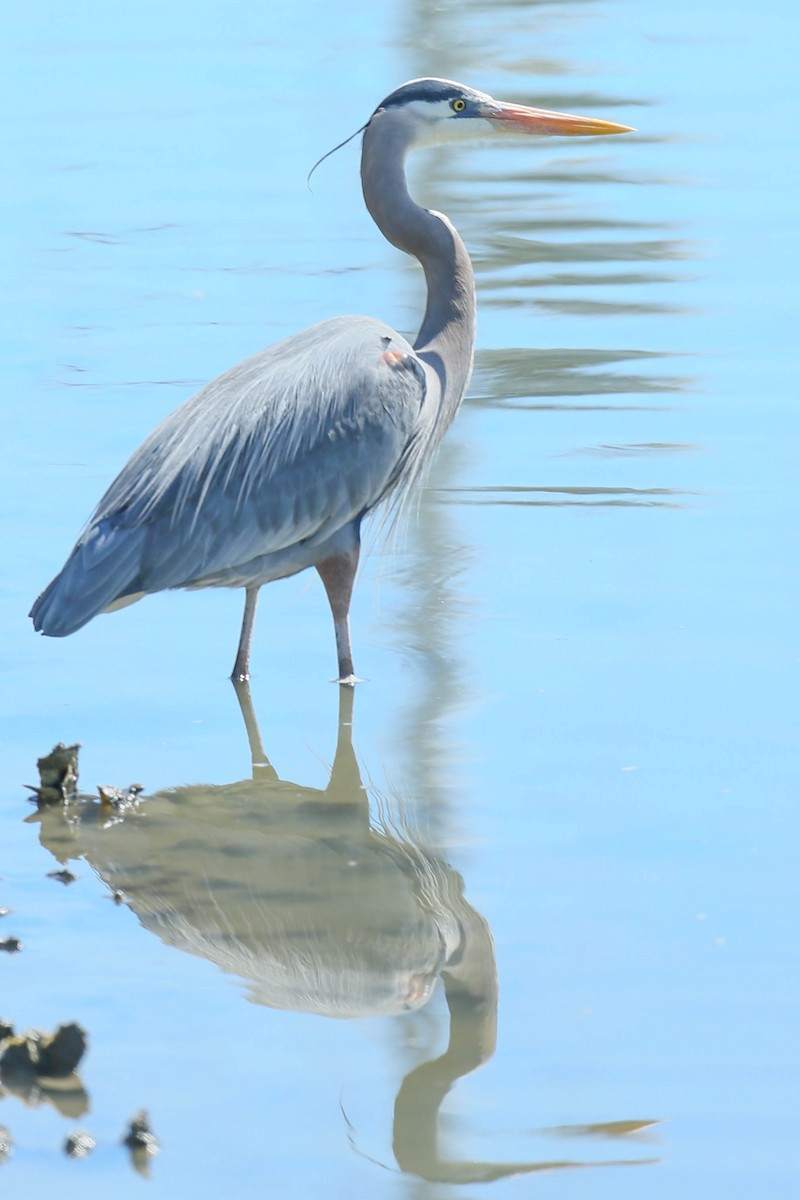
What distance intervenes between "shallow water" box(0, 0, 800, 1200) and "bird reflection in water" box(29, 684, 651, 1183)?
11 mm

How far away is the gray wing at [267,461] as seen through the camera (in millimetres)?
5965

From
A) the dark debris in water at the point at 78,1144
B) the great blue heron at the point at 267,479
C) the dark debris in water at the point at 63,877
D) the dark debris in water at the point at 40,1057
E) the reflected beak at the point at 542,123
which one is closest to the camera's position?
the dark debris in water at the point at 78,1144

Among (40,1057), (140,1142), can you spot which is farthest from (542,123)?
(140,1142)

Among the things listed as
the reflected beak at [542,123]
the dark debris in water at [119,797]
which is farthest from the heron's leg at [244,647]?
the reflected beak at [542,123]

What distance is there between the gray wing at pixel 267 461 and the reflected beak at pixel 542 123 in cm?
109

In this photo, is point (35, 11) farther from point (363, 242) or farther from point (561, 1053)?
point (561, 1053)

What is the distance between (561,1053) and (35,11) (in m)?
13.6

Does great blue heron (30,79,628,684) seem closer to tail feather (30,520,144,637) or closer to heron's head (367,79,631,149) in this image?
tail feather (30,520,144,637)

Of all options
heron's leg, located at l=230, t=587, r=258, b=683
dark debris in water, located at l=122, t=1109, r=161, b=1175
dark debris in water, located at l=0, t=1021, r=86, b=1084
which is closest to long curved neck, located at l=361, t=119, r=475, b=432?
heron's leg, located at l=230, t=587, r=258, b=683

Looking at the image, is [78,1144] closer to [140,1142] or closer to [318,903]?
[140,1142]

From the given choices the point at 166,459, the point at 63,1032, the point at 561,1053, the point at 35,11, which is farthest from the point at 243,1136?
the point at 35,11

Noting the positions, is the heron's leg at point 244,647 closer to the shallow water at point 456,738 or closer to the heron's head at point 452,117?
the shallow water at point 456,738

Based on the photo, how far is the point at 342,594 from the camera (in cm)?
608

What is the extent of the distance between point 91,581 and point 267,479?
66 centimetres
